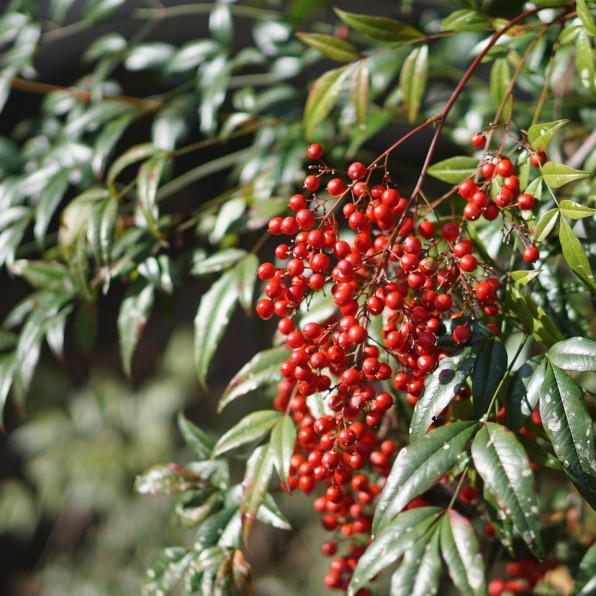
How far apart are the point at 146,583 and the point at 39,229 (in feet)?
2.13

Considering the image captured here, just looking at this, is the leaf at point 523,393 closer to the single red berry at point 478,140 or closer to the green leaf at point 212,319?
the single red berry at point 478,140

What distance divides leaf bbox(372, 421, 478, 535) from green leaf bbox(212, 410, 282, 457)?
27cm

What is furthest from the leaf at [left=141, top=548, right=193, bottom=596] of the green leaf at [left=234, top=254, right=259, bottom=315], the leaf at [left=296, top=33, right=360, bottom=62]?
the leaf at [left=296, top=33, right=360, bottom=62]

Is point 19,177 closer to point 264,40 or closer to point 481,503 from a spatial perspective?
point 264,40

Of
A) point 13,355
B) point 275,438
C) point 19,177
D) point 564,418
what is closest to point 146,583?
point 275,438

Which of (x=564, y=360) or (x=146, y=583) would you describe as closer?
(x=564, y=360)

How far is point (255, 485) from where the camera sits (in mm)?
831

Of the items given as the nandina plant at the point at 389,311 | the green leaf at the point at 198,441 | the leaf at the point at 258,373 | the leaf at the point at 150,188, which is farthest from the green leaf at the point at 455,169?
the green leaf at the point at 198,441

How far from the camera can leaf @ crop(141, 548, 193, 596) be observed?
0.89 m

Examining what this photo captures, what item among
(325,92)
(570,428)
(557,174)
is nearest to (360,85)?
(325,92)

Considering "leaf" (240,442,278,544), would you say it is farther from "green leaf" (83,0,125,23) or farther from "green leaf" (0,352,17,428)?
"green leaf" (83,0,125,23)

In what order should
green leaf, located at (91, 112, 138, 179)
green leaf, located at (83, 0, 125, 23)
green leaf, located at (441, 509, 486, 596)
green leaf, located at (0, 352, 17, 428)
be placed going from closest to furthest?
green leaf, located at (441, 509, 486, 596)
green leaf, located at (0, 352, 17, 428)
green leaf, located at (91, 112, 138, 179)
green leaf, located at (83, 0, 125, 23)

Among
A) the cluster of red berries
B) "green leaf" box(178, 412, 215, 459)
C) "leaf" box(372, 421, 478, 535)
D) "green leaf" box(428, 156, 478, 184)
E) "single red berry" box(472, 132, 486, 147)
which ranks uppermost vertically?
"single red berry" box(472, 132, 486, 147)

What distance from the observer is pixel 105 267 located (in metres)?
1.01
